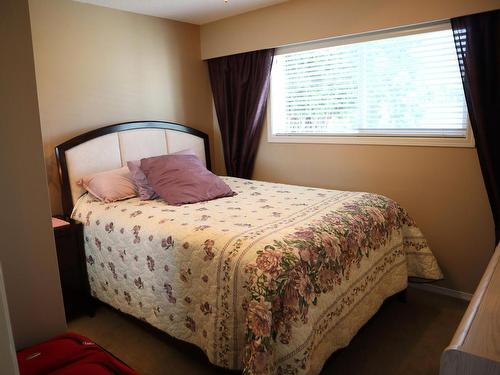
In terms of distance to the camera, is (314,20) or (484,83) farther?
(314,20)

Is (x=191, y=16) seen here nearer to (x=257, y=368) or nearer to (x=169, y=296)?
(x=169, y=296)

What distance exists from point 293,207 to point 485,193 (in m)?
1.36

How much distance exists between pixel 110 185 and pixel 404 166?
90.0 inches

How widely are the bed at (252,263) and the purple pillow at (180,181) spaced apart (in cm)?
11

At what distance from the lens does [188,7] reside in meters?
3.31

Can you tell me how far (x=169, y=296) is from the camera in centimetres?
214

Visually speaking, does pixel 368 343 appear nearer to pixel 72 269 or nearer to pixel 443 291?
pixel 443 291

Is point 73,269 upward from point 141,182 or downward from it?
downward

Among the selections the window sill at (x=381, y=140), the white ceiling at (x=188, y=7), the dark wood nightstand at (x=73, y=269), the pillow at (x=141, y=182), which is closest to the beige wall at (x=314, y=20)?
the white ceiling at (x=188, y=7)

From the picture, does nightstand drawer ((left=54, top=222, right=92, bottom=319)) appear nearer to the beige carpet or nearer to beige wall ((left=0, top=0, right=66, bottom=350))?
the beige carpet

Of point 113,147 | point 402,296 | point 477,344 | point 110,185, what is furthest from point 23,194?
point 402,296

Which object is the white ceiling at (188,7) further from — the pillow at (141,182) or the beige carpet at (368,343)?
the beige carpet at (368,343)

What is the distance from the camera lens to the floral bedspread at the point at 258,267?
5.43 feet

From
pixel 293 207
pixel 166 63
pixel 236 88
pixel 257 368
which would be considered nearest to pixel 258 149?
pixel 236 88
